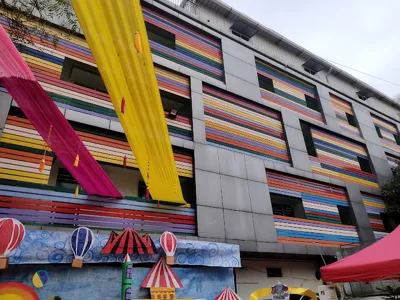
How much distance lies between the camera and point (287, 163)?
14.1 m

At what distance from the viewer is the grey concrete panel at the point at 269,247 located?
10715 mm

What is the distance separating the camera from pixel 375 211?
1602cm

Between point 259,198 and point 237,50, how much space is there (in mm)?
8407

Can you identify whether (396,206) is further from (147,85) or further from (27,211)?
(27,211)

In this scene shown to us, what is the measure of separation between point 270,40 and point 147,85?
16.2m

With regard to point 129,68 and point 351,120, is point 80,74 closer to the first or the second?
point 129,68

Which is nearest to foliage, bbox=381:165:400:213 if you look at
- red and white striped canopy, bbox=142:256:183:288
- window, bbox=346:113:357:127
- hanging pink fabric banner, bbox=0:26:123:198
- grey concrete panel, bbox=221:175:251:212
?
window, bbox=346:113:357:127

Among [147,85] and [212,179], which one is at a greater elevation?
[212,179]

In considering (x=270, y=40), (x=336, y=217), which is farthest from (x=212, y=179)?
(x=270, y=40)

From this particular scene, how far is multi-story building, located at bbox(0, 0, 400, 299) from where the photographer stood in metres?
8.02

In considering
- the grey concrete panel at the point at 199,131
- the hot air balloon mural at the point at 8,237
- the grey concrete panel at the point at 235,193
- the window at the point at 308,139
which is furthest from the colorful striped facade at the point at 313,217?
the hot air balloon mural at the point at 8,237

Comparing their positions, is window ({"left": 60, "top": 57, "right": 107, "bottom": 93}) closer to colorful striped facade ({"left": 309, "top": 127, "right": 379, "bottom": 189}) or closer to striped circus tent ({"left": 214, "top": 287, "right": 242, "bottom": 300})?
striped circus tent ({"left": 214, "top": 287, "right": 242, "bottom": 300})

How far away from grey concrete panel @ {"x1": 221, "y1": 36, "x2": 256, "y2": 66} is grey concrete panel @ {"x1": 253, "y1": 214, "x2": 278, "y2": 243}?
8.67 m

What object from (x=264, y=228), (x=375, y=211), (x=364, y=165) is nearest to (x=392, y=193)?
(x=375, y=211)
